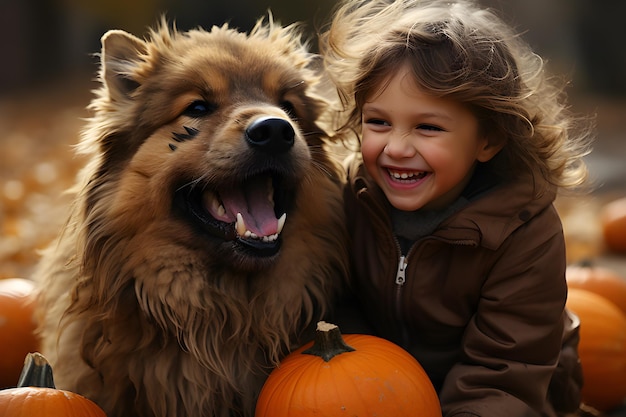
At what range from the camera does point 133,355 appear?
10.1 feet

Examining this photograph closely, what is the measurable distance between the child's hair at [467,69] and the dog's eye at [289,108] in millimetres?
228

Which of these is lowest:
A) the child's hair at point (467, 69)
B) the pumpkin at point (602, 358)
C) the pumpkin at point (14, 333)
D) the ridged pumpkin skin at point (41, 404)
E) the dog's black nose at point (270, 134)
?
the pumpkin at point (14, 333)

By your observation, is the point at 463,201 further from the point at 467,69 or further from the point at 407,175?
the point at 467,69

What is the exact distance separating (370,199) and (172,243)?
2.79 ft

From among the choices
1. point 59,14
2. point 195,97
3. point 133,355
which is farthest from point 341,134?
point 59,14

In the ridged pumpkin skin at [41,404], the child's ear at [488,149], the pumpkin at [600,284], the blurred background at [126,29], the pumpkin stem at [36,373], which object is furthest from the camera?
the blurred background at [126,29]

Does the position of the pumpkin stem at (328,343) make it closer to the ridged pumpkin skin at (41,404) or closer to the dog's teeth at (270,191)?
the dog's teeth at (270,191)

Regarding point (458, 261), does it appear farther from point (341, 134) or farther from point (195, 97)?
point (195, 97)

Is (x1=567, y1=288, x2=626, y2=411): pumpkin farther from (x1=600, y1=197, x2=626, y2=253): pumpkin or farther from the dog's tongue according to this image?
(x1=600, y1=197, x2=626, y2=253): pumpkin

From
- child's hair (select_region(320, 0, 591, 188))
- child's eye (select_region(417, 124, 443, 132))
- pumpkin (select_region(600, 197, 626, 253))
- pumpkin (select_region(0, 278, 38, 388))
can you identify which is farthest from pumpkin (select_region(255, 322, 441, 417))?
pumpkin (select_region(600, 197, 626, 253))

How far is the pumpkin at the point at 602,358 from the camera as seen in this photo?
3844 millimetres

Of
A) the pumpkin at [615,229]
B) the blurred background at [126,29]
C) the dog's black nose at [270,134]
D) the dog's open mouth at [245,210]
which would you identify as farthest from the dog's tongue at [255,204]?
the blurred background at [126,29]

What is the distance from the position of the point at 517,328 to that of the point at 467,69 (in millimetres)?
1051

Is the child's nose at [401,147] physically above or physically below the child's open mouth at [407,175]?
above
